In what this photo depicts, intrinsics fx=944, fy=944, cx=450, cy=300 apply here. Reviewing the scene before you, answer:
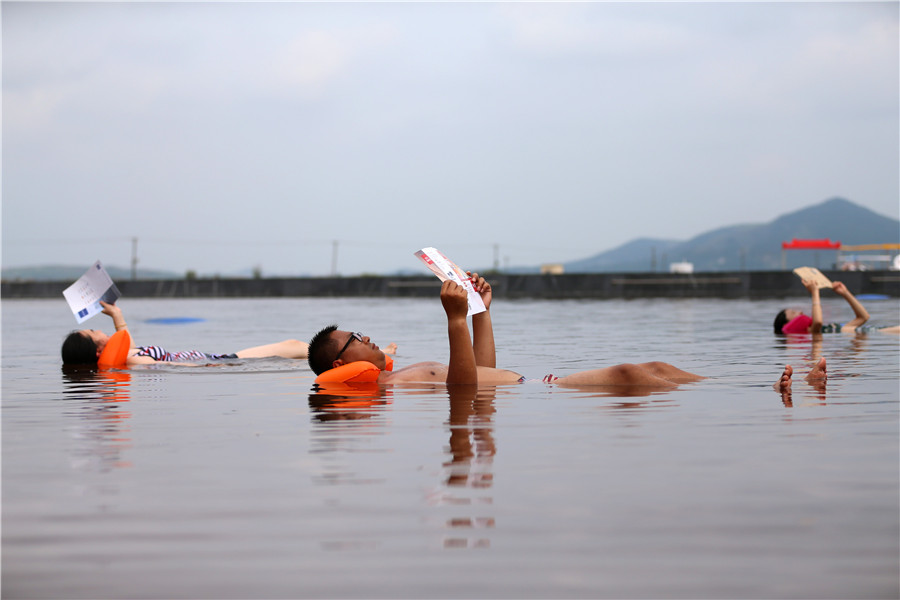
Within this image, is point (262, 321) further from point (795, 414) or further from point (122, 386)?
point (795, 414)

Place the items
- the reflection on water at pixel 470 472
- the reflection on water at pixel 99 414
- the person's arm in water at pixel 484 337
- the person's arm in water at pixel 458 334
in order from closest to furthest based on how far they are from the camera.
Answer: the reflection on water at pixel 470 472 < the reflection on water at pixel 99 414 < the person's arm in water at pixel 458 334 < the person's arm in water at pixel 484 337

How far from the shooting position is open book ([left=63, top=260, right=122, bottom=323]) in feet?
34.9

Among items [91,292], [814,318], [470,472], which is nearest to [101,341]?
[91,292]

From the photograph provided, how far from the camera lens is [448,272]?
20.1 ft

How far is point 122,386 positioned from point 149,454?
4180 mm

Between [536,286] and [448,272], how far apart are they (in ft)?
105

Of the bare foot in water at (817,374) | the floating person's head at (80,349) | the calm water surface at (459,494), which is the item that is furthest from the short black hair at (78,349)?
the bare foot in water at (817,374)

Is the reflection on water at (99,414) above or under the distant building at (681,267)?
under

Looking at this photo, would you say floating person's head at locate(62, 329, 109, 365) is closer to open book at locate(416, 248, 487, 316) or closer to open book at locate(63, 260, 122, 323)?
open book at locate(63, 260, 122, 323)

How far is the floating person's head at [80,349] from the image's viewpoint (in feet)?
34.6

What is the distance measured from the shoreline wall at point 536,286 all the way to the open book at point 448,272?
93.0 ft

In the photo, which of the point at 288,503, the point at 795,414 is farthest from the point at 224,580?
the point at 795,414

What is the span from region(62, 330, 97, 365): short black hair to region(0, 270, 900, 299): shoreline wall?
26129 mm

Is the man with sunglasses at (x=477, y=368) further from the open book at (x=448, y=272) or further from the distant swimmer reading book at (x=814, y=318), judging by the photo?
the distant swimmer reading book at (x=814, y=318)
